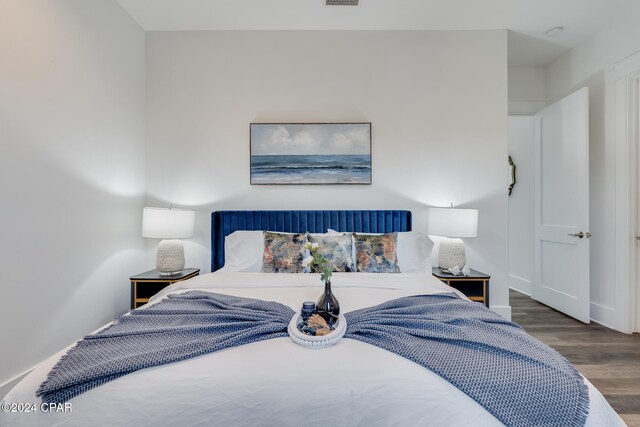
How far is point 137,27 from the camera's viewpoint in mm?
3051

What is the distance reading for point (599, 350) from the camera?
2.54 m

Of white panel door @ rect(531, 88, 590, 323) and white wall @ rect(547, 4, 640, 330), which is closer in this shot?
white wall @ rect(547, 4, 640, 330)

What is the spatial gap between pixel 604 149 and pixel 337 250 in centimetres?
295

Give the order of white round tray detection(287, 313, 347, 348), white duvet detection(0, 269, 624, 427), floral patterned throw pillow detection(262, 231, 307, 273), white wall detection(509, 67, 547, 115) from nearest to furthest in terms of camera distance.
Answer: white duvet detection(0, 269, 624, 427)
white round tray detection(287, 313, 347, 348)
floral patterned throw pillow detection(262, 231, 307, 273)
white wall detection(509, 67, 547, 115)

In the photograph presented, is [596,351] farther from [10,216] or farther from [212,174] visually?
[10,216]

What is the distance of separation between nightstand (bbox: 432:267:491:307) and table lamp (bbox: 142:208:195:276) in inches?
91.1

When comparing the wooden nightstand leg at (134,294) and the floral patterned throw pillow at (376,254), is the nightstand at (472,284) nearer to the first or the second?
the floral patterned throw pillow at (376,254)

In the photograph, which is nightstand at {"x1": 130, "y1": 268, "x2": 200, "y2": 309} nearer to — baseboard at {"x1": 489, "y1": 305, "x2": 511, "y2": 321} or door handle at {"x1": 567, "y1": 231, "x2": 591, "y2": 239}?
baseboard at {"x1": 489, "y1": 305, "x2": 511, "y2": 321}

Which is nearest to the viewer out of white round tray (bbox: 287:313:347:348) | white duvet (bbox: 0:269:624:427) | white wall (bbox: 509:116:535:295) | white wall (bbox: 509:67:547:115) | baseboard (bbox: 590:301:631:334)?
white duvet (bbox: 0:269:624:427)

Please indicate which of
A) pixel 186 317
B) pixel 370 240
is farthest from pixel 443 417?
pixel 370 240

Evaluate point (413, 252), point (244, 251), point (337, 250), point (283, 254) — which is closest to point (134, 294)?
point (244, 251)

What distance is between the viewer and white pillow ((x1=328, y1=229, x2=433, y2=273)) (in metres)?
2.57

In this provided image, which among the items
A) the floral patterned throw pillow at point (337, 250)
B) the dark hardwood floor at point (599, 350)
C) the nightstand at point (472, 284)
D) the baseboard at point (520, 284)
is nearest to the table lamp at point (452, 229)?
the nightstand at point (472, 284)

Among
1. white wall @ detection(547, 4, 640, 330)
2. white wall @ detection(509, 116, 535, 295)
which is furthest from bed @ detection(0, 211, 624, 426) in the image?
white wall @ detection(509, 116, 535, 295)
